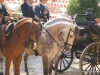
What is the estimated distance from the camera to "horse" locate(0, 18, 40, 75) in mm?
5601

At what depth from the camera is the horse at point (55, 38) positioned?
622 centimetres

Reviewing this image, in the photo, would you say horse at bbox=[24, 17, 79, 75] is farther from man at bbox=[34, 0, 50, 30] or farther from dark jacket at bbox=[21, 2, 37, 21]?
man at bbox=[34, 0, 50, 30]

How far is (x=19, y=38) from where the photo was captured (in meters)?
5.73

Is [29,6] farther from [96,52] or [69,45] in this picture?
[96,52]

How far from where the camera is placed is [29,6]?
6.53 metres

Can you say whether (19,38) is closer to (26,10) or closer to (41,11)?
(26,10)

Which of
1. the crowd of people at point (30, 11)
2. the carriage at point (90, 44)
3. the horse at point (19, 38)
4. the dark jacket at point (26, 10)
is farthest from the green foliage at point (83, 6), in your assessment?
the horse at point (19, 38)

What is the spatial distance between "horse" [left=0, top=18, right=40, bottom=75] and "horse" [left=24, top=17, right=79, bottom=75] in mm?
508

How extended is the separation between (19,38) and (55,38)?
98 centimetres

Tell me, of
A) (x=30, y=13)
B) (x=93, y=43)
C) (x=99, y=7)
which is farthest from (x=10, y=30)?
(x=99, y=7)

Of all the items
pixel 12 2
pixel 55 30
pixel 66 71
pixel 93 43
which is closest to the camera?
pixel 55 30

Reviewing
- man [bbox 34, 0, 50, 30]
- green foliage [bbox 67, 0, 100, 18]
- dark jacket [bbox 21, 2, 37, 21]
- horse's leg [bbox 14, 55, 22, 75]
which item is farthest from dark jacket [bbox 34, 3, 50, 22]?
green foliage [bbox 67, 0, 100, 18]

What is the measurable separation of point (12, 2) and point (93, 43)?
36.4ft

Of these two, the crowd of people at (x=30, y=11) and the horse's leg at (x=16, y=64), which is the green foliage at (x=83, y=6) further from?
the horse's leg at (x=16, y=64)
